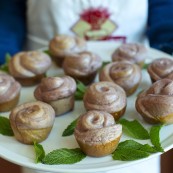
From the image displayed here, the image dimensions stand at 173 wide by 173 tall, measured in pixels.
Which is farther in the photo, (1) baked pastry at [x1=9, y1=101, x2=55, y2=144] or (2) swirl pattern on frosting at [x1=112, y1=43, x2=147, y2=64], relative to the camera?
(2) swirl pattern on frosting at [x1=112, y1=43, x2=147, y2=64]

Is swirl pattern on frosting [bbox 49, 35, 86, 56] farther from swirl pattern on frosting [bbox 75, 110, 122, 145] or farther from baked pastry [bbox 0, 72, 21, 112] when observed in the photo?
swirl pattern on frosting [bbox 75, 110, 122, 145]

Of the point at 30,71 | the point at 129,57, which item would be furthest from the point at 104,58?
the point at 30,71

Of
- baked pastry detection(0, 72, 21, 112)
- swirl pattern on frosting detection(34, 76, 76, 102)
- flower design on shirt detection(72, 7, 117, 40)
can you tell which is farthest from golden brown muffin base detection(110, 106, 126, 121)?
flower design on shirt detection(72, 7, 117, 40)

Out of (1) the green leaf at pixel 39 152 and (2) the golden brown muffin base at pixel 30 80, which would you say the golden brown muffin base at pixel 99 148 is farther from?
(2) the golden brown muffin base at pixel 30 80

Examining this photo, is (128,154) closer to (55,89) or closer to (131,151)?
(131,151)

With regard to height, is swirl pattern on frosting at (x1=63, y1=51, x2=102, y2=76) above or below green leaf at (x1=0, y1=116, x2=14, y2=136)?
above

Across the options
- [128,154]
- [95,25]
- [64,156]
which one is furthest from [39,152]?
[95,25]

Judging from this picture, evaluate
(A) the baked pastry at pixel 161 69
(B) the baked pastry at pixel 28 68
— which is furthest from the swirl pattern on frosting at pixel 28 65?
(A) the baked pastry at pixel 161 69
